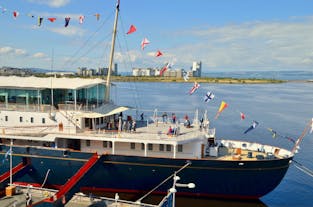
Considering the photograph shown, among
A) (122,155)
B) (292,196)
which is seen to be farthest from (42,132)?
(292,196)

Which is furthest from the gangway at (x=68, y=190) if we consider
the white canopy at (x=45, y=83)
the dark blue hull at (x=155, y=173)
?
the white canopy at (x=45, y=83)

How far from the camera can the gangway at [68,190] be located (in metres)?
15.5

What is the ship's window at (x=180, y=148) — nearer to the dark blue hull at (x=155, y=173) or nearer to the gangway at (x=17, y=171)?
the dark blue hull at (x=155, y=173)

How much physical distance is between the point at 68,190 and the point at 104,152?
15.8ft

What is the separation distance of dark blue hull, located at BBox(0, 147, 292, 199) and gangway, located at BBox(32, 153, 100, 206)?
0.48 m

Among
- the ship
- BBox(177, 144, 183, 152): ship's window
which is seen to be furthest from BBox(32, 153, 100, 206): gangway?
BBox(177, 144, 183, 152): ship's window

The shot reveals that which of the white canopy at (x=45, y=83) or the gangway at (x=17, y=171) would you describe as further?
the white canopy at (x=45, y=83)

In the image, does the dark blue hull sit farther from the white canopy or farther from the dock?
the white canopy

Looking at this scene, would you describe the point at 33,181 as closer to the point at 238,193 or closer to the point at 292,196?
the point at 238,193

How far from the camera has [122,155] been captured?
19.4 meters

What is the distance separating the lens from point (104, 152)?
21.0m

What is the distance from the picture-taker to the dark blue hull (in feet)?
63.3

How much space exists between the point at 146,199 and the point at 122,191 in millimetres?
1742

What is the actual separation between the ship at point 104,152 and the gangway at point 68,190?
0.27ft
